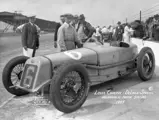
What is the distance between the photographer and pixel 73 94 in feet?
12.2

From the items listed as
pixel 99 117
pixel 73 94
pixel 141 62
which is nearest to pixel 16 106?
pixel 73 94

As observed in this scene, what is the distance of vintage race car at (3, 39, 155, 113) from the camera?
3.57m

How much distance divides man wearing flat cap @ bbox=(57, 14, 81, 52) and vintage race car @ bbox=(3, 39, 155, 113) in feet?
1.19

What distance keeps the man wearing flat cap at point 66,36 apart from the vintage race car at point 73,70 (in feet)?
1.19

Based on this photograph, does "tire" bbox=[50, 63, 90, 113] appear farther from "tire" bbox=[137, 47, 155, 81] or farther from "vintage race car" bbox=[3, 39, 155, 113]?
"tire" bbox=[137, 47, 155, 81]

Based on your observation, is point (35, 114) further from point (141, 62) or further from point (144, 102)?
point (141, 62)

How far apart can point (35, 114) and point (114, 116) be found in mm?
1270

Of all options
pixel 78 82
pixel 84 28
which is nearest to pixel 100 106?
pixel 78 82

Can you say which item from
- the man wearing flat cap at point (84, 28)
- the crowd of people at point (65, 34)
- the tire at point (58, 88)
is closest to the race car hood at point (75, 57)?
the tire at point (58, 88)

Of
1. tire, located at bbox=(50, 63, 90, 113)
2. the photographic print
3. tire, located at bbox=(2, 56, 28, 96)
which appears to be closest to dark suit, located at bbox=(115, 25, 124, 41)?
the photographic print

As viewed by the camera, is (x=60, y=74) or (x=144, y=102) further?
(x=144, y=102)

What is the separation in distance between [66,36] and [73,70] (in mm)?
1676

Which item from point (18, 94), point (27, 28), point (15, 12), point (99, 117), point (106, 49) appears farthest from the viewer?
point (15, 12)

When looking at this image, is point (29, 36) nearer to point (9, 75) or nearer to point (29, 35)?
point (29, 35)
